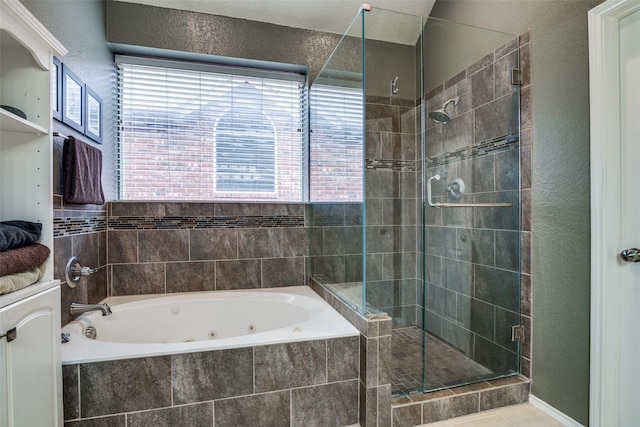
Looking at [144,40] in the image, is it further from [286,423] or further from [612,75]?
[612,75]

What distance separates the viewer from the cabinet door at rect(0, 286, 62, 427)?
1.05m

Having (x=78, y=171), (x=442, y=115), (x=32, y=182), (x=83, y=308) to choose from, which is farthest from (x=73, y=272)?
(x=442, y=115)

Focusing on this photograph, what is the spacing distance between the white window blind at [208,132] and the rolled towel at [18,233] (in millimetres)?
1400

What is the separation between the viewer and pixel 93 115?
2221 mm

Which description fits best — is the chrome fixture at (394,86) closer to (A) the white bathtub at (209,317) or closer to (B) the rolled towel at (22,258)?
(A) the white bathtub at (209,317)

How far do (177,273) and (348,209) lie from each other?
1501mm

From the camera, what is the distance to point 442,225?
2424mm

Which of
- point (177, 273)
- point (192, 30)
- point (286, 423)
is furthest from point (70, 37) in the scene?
point (286, 423)

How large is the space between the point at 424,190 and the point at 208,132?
6.03ft

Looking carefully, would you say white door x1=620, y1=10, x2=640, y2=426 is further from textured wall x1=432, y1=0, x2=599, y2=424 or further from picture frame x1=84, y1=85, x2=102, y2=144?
picture frame x1=84, y1=85, x2=102, y2=144

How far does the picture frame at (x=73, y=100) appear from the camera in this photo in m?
1.83

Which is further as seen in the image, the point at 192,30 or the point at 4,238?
the point at 192,30

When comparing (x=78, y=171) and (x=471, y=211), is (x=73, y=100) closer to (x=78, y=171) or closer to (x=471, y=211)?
(x=78, y=171)

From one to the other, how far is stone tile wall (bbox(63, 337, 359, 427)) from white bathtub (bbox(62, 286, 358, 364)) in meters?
0.17
